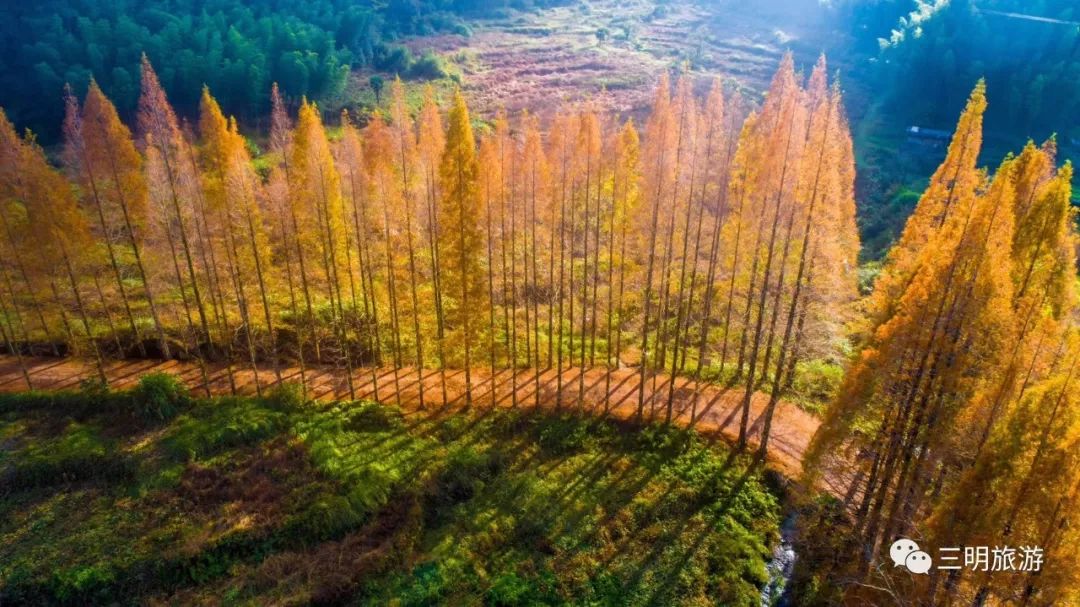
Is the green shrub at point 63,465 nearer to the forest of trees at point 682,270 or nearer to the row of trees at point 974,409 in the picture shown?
the forest of trees at point 682,270

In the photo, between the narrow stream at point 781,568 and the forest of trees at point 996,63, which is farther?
the forest of trees at point 996,63

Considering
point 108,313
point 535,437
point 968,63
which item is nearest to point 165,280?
point 108,313

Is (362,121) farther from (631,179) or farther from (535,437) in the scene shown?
(535,437)

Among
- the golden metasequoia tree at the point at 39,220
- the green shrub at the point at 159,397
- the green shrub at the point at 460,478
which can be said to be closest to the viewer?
the green shrub at the point at 460,478

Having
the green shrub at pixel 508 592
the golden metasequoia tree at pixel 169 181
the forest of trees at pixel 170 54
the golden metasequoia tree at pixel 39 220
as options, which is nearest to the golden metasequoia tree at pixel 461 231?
the green shrub at pixel 508 592

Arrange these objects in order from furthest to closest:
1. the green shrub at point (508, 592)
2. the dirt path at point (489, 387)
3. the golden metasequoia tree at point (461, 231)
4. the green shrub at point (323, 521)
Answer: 1. the dirt path at point (489, 387)
2. the golden metasequoia tree at point (461, 231)
3. the green shrub at point (323, 521)
4. the green shrub at point (508, 592)

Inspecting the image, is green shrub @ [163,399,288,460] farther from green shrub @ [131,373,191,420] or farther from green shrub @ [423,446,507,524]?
green shrub @ [423,446,507,524]
